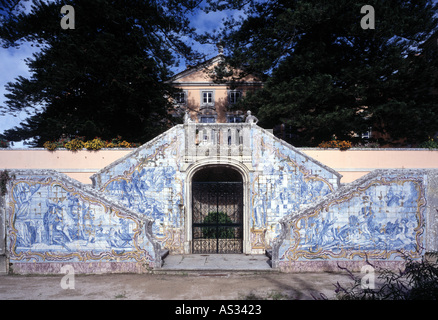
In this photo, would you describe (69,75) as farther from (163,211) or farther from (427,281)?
(427,281)

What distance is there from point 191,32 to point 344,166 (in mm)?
15766

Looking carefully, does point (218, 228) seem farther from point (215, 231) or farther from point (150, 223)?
point (150, 223)

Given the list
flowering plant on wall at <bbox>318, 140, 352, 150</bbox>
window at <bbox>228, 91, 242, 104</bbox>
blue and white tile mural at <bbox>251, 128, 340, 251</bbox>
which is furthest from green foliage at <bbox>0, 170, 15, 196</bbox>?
window at <bbox>228, 91, 242, 104</bbox>

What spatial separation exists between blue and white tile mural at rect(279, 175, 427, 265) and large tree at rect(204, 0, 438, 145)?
9296 millimetres

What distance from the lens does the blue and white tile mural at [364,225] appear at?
26.9 ft

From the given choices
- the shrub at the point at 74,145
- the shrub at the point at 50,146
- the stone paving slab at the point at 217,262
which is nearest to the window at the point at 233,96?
the shrub at the point at 74,145

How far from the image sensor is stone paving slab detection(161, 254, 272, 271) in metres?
8.33

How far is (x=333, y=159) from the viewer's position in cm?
1416

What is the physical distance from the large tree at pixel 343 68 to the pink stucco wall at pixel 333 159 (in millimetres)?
3601

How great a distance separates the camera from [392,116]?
17906 millimetres

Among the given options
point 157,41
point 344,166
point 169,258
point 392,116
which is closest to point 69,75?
point 157,41

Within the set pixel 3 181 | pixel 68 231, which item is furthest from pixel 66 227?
pixel 3 181
